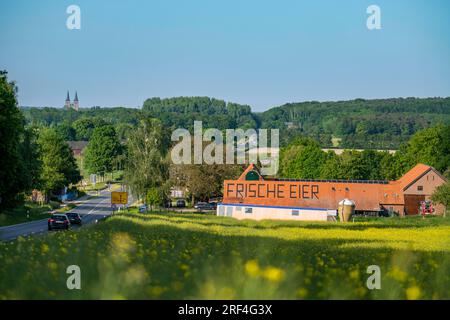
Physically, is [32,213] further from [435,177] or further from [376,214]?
[435,177]

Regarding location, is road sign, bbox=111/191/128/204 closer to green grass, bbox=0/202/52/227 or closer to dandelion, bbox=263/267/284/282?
green grass, bbox=0/202/52/227

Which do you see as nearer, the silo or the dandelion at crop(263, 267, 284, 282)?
the dandelion at crop(263, 267, 284, 282)

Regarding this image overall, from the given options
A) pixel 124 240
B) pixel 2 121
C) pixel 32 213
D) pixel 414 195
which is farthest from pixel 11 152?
pixel 414 195

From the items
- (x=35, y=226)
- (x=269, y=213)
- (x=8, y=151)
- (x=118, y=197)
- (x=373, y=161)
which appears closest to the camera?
(x=8, y=151)

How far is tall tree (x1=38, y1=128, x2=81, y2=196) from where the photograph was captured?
99000 mm

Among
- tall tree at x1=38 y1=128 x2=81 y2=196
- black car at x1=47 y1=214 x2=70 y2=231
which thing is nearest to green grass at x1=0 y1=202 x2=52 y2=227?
black car at x1=47 y1=214 x2=70 y2=231

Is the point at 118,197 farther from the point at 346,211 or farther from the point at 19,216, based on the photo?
the point at 346,211

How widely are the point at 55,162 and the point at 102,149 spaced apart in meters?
45.3

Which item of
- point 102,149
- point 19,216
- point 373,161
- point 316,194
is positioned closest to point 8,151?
point 19,216

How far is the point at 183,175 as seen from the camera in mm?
99438

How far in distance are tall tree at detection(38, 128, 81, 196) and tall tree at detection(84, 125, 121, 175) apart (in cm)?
3740

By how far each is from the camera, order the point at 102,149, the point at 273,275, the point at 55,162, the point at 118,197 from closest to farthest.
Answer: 1. the point at 273,275
2. the point at 118,197
3. the point at 55,162
4. the point at 102,149

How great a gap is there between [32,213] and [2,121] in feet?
82.6

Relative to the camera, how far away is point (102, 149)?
148875mm
